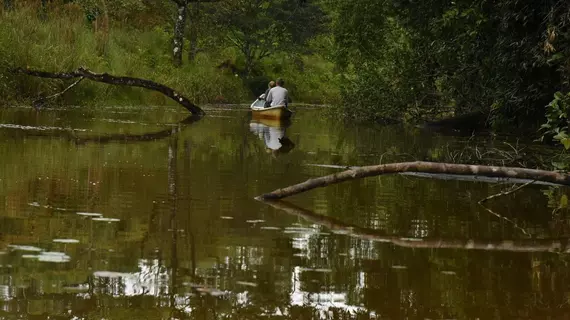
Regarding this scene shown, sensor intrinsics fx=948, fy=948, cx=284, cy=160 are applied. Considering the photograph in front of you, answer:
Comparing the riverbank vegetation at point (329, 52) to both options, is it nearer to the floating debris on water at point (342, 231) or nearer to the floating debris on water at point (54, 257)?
the floating debris on water at point (342, 231)

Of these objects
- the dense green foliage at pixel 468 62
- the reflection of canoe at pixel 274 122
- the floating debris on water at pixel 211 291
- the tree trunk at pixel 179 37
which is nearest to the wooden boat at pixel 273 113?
the reflection of canoe at pixel 274 122

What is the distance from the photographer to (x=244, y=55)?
53781mm

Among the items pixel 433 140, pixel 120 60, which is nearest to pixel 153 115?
pixel 120 60

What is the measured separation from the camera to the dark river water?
16.9 feet

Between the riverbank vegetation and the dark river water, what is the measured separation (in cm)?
223

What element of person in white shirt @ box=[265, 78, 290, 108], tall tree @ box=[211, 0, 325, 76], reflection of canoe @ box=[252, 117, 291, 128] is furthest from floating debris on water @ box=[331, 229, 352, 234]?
tall tree @ box=[211, 0, 325, 76]

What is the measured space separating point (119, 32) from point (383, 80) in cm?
1581

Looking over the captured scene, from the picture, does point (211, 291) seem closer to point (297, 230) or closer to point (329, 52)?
point (297, 230)

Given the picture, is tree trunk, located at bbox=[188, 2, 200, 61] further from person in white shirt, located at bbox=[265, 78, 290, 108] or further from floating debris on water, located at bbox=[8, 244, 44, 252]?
floating debris on water, located at bbox=[8, 244, 44, 252]

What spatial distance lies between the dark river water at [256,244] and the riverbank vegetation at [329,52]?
2227 millimetres

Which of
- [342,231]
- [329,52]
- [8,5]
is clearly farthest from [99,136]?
[329,52]

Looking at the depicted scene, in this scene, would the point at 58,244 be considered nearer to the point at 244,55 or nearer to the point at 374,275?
the point at 374,275

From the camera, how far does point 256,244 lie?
22.7 ft

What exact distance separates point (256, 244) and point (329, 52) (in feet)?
91.4
